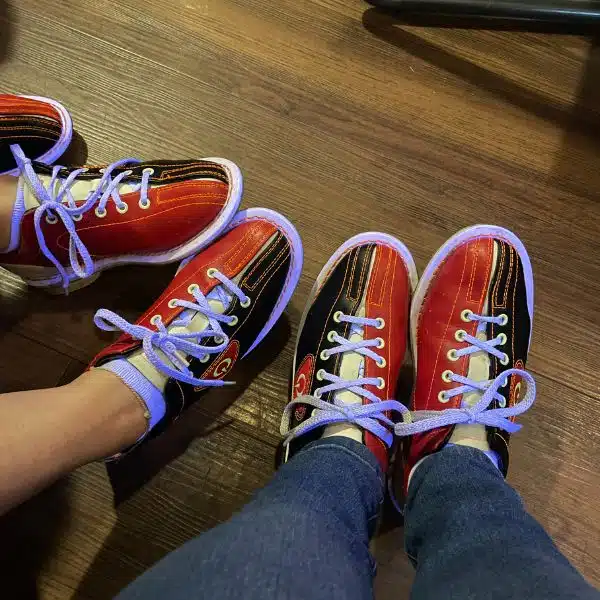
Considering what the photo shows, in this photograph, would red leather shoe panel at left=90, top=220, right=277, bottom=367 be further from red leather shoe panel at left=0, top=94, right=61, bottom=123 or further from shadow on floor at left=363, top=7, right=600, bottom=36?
shadow on floor at left=363, top=7, right=600, bottom=36

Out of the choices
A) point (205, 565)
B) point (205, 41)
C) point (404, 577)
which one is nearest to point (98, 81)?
point (205, 41)

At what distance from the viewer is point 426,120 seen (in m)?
0.88

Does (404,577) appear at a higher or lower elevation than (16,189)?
lower

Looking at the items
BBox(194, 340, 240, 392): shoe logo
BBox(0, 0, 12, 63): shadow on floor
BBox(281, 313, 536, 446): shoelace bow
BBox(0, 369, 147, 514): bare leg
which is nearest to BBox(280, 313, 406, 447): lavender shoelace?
BBox(281, 313, 536, 446): shoelace bow

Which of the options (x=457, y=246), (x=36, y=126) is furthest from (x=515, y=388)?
(x=36, y=126)

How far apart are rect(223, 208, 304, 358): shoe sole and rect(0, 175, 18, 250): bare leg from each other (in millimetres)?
297

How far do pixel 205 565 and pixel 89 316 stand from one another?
0.51 metres

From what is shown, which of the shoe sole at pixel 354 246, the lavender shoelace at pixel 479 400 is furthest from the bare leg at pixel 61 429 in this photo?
the lavender shoelace at pixel 479 400

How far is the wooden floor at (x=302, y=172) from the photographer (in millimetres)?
810

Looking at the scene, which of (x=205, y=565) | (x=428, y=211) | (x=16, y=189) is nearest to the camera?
(x=205, y=565)

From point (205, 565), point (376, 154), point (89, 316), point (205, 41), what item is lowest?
point (89, 316)

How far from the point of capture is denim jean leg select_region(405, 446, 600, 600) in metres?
0.45

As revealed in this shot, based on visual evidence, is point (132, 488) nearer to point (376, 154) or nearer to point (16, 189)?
point (16, 189)

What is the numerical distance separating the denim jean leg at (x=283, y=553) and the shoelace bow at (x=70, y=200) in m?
0.43
